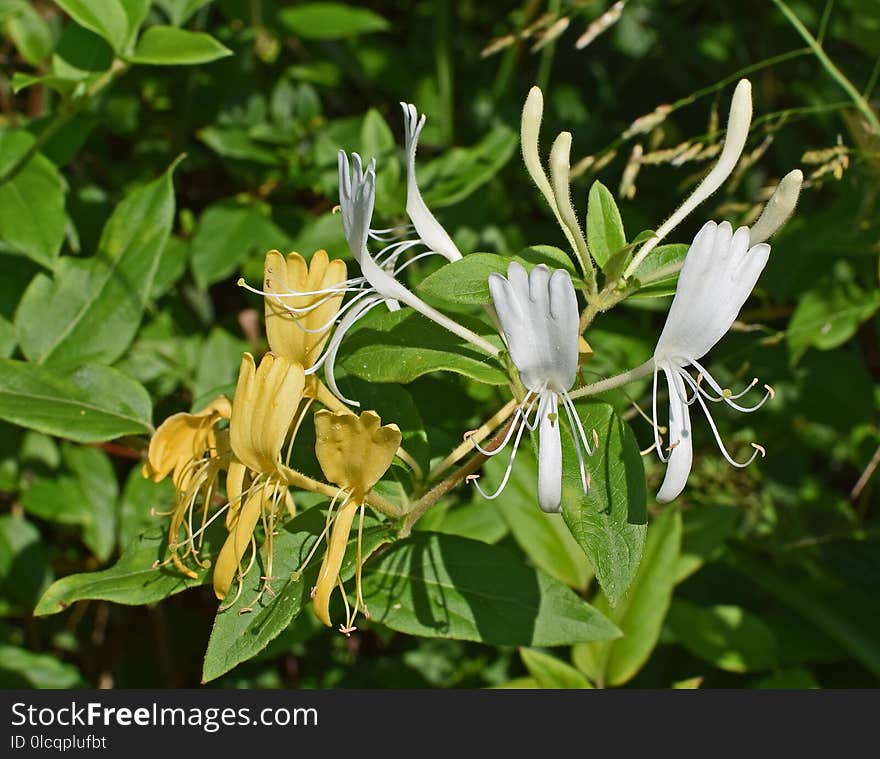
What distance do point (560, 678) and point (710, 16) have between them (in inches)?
59.2

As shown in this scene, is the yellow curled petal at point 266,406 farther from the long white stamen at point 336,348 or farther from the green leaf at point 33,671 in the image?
the green leaf at point 33,671

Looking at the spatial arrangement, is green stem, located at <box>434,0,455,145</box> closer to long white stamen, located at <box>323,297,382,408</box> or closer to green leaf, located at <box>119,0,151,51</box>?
green leaf, located at <box>119,0,151,51</box>

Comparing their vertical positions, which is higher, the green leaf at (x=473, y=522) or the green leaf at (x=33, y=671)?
the green leaf at (x=473, y=522)

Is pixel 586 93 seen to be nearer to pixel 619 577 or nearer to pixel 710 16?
pixel 710 16

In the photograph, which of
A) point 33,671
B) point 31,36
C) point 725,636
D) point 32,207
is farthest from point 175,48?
point 725,636

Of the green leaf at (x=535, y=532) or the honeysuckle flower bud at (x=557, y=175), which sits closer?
the honeysuckle flower bud at (x=557, y=175)

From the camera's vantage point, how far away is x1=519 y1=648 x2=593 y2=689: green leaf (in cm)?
116

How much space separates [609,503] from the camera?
0.74 metres

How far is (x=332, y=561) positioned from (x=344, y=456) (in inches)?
3.1

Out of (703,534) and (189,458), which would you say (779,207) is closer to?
(189,458)

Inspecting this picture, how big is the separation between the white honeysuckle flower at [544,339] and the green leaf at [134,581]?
1.15ft

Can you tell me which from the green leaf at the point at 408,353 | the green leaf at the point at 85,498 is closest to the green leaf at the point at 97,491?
the green leaf at the point at 85,498

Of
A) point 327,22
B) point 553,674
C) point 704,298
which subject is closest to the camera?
point 704,298

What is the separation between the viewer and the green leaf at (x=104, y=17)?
1.15 metres
